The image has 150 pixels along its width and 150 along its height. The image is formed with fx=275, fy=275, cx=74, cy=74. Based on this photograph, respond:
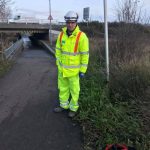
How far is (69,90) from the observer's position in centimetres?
612

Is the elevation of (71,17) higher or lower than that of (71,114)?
higher

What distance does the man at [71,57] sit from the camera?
5457 millimetres

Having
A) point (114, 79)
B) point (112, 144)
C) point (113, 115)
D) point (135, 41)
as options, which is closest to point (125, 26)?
point (135, 41)

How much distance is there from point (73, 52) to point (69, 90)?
97cm

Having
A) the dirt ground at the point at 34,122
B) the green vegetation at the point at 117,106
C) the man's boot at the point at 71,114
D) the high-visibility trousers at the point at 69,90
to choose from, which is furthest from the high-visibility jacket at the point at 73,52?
the dirt ground at the point at 34,122

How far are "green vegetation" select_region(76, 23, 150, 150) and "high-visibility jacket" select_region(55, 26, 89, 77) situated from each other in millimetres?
934

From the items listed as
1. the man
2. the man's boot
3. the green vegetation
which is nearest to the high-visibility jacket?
the man

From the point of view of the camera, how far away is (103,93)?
6492 millimetres

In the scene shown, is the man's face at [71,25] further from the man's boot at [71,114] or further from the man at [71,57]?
the man's boot at [71,114]

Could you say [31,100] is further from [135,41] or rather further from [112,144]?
[135,41]

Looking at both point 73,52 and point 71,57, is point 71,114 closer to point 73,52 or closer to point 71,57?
point 71,57

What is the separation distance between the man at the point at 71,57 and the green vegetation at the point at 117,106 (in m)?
0.49

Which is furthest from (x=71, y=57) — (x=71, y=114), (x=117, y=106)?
(x=117, y=106)

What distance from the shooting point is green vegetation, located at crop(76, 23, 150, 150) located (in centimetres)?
468
